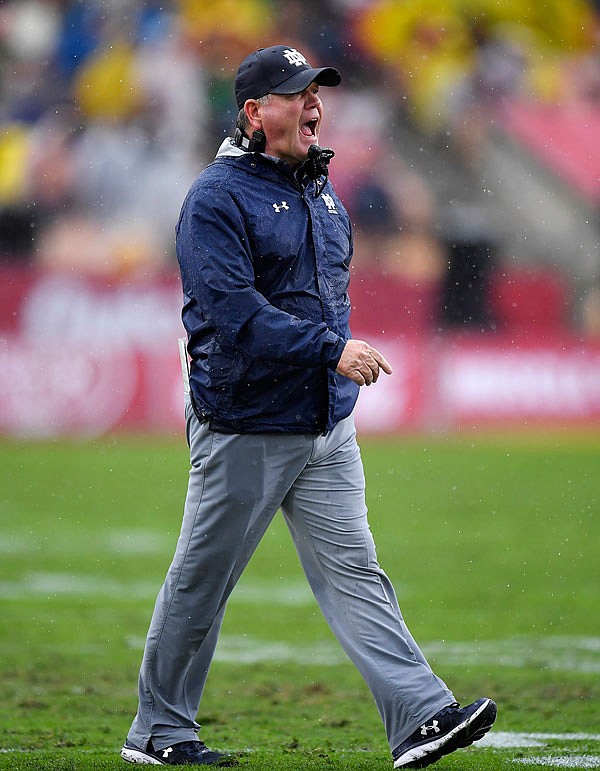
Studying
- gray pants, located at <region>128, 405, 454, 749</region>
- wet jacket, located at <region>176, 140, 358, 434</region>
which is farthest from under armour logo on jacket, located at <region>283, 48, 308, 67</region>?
gray pants, located at <region>128, 405, 454, 749</region>

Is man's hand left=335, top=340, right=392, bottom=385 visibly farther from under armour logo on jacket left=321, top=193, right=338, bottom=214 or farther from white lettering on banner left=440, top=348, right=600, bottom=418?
white lettering on banner left=440, top=348, right=600, bottom=418

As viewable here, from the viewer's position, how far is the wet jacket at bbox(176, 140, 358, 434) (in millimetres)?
3570

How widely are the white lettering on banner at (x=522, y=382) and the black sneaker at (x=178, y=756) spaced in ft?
39.0

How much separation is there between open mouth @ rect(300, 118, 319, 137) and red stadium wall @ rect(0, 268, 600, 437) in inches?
426

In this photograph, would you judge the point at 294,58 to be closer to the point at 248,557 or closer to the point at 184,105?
the point at 248,557

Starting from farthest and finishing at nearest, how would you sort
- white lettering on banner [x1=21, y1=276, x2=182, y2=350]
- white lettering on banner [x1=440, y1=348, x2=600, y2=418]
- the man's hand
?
white lettering on banner [x1=440, y1=348, x2=600, y2=418] → white lettering on banner [x1=21, y1=276, x2=182, y2=350] → the man's hand

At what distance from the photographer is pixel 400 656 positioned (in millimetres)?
3820

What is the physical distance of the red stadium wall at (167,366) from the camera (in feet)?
47.3

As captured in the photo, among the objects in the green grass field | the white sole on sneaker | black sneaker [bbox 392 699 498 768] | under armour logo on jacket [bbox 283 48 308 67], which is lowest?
the green grass field

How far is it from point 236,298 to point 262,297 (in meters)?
0.07

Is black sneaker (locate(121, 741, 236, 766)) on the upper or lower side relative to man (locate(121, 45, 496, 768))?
lower

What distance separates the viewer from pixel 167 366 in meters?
14.7

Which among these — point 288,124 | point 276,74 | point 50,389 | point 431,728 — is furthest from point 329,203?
point 50,389

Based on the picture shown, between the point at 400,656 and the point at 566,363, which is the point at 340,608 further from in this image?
the point at 566,363
